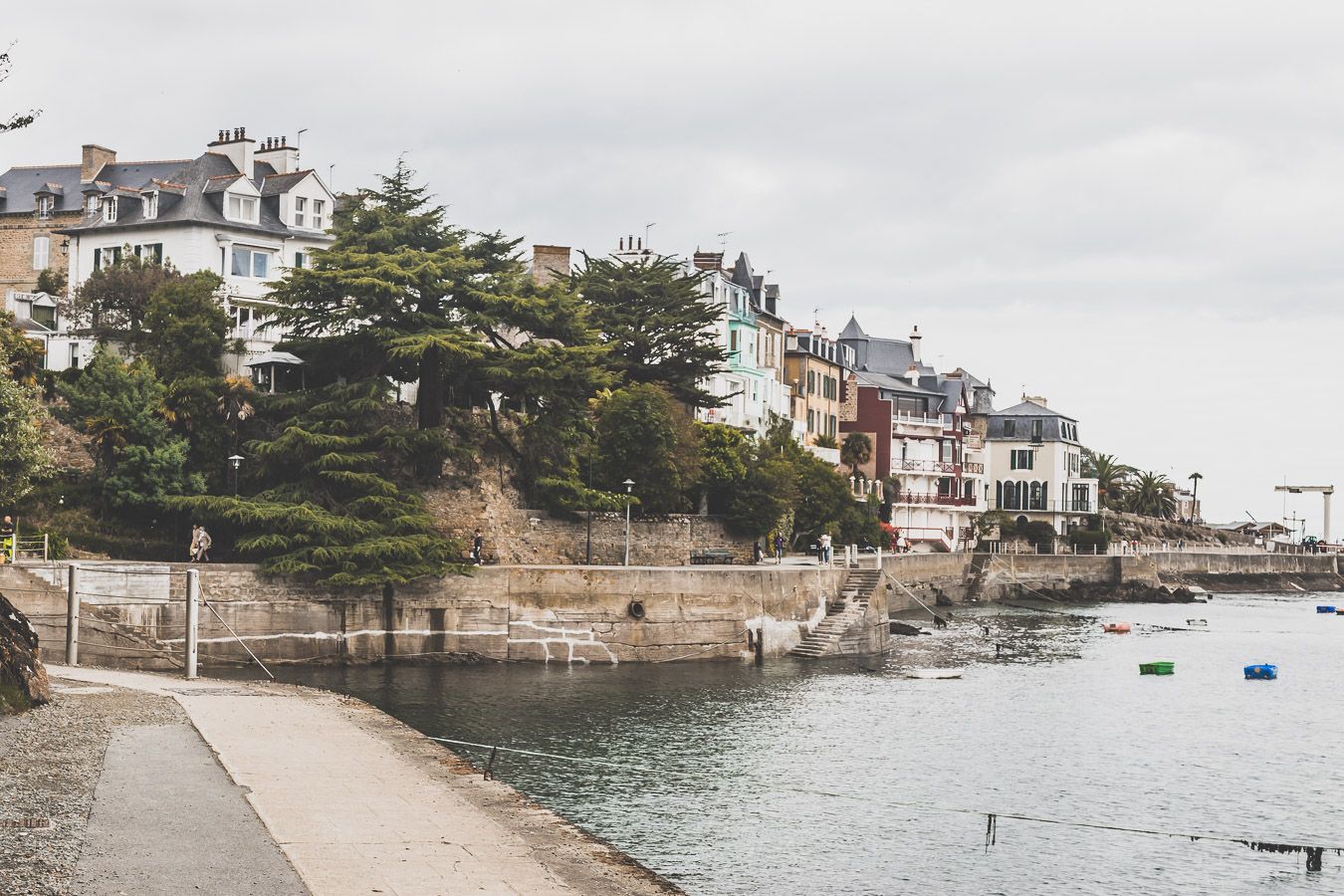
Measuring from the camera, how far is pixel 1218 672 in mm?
61406

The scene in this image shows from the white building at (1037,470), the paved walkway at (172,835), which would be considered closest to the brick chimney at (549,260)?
the paved walkway at (172,835)

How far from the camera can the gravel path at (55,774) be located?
1666 cm

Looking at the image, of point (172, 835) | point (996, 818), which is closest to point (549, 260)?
point (996, 818)

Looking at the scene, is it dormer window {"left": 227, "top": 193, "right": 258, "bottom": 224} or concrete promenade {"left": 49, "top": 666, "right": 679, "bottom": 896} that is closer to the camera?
concrete promenade {"left": 49, "top": 666, "right": 679, "bottom": 896}

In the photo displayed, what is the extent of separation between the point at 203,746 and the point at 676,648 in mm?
29546

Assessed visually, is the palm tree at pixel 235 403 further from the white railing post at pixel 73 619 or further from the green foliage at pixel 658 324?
the green foliage at pixel 658 324

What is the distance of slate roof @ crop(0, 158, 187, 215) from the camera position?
72688mm

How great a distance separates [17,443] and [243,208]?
2326cm

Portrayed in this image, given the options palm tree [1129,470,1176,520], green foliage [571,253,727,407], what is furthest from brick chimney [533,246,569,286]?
palm tree [1129,470,1176,520]

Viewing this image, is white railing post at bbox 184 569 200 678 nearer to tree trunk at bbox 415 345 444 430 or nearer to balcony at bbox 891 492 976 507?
tree trunk at bbox 415 345 444 430

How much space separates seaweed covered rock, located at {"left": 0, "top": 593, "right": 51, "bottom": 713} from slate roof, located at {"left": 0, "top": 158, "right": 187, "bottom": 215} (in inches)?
1927

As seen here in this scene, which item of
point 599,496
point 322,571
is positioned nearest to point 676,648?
point 599,496

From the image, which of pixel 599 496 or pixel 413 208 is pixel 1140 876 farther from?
pixel 413 208

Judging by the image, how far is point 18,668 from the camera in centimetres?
2709
